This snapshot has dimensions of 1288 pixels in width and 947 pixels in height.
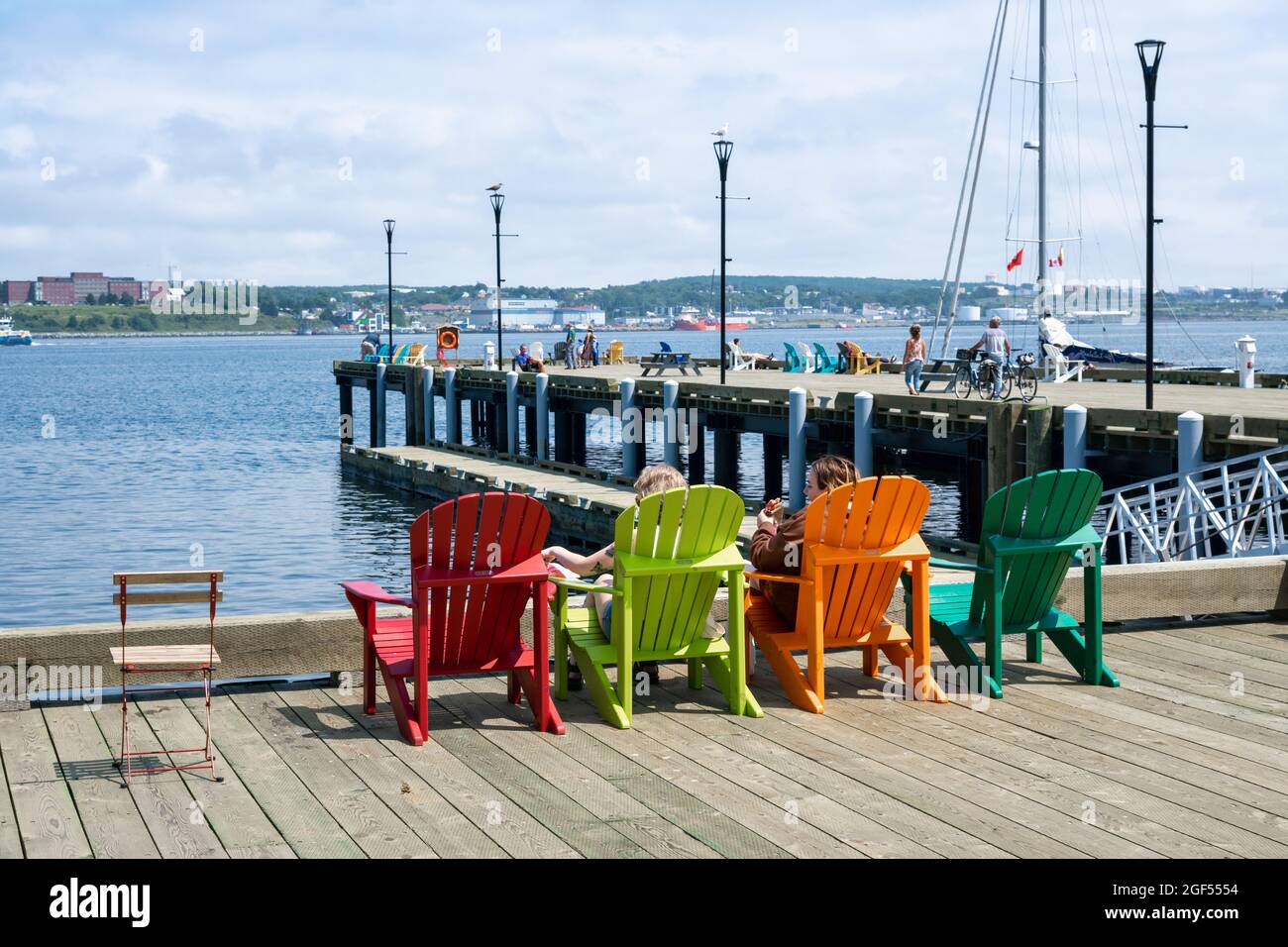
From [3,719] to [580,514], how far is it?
61.9 feet

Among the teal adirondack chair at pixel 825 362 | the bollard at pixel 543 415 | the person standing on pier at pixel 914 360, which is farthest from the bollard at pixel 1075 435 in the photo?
the teal adirondack chair at pixel 825 362

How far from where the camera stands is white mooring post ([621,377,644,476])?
3056 cm

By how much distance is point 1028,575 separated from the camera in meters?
7.22

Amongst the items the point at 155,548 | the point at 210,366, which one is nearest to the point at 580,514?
the point at 155,548

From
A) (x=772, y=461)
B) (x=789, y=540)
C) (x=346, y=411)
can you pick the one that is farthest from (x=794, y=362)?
(x=789, y=540)

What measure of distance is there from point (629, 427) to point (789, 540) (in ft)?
77.9

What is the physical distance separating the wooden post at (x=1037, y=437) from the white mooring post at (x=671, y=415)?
11.5m

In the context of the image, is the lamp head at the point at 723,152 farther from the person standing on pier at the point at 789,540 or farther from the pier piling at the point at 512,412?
the person standing on pier at the point at 789,540

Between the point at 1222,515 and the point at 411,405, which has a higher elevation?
the point at 411,405

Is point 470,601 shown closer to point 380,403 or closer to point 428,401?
point 428,401

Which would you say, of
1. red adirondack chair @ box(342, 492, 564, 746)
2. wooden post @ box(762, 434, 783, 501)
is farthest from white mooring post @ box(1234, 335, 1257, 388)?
red adirondack chair @ box(342, 492, 564, 746)

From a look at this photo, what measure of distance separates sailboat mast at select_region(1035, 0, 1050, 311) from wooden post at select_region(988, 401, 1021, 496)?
1586 cm

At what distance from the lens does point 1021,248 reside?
120 feet

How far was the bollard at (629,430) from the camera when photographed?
100 feet
